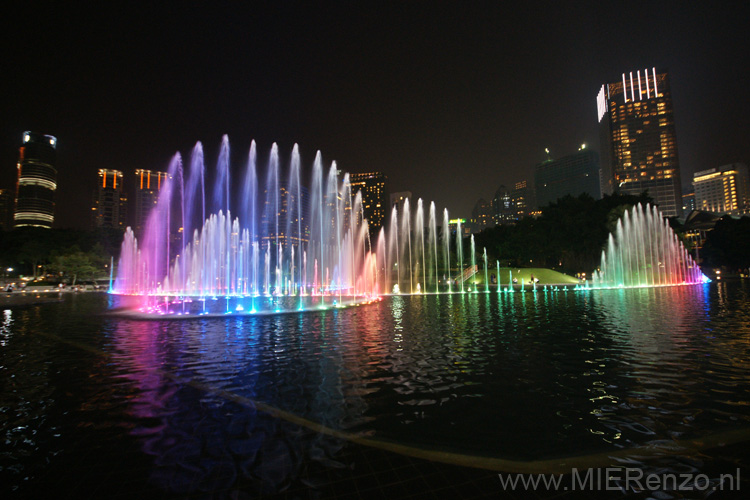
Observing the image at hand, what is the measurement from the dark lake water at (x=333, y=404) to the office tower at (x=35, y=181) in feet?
747

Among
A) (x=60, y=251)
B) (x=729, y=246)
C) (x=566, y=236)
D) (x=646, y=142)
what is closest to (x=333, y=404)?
(x=566, y=236)

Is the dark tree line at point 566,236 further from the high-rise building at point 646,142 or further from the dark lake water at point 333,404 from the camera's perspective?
the high-rise building at point 646,142

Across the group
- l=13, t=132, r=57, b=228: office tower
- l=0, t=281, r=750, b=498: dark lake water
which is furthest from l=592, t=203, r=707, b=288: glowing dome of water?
l=13, t=132, r=57, b=228: office tower

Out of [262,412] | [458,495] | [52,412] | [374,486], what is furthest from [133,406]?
[458,495]

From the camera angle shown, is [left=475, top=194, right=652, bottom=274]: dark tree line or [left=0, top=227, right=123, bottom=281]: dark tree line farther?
[left=0, top=227, right=123, bottom=281]: dark tree line

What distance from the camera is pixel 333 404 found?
6.42 metres

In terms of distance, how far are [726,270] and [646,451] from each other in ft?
366

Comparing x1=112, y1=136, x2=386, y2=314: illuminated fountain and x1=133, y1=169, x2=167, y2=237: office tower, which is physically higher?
x1=133, y1=169, x2=167, y2=237: office tower

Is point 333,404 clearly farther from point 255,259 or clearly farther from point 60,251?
point 60,251

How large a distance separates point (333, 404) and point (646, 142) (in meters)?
235

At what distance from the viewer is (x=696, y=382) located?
7.32m

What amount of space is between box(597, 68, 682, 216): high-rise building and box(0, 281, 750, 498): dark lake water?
207067mm

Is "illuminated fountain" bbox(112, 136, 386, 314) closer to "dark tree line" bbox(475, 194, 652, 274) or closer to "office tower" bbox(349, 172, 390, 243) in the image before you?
"dark tree line" bbox(475, 194, 652, 274)

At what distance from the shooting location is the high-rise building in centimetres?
18312
